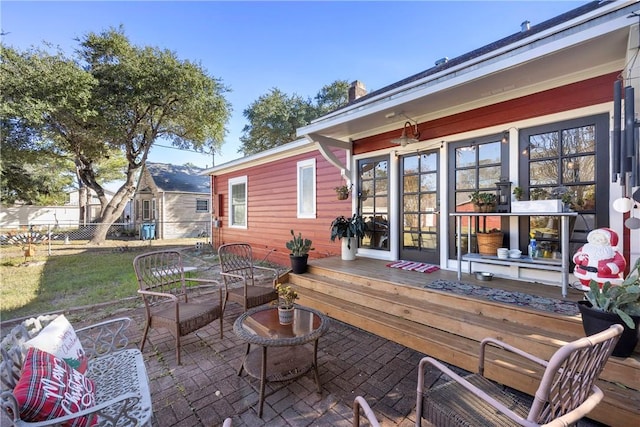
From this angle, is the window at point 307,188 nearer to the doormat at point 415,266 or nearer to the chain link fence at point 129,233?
the doormat at point 415,266

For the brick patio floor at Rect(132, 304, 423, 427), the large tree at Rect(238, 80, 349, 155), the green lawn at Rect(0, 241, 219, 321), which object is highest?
the large tree at Rect(238, 80, 349, 155)

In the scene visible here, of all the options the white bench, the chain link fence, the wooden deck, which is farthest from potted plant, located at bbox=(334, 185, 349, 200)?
the chain link fence

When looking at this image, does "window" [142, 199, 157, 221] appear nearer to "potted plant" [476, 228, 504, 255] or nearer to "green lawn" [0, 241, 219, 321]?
"green lawn" [0, 241, 219, 321]

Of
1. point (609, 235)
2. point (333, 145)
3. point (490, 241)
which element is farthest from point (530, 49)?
point (333, 145)

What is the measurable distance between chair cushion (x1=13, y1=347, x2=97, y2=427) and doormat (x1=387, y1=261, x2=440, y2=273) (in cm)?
356

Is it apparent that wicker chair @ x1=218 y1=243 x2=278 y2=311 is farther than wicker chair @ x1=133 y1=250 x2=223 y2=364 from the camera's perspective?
Yes

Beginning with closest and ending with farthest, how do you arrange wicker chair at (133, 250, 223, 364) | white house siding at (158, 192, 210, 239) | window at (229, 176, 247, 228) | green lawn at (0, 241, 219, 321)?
1. wicker chair at (133, 250, 223, 364)
2. green lawn at (0, 241, 219, 321)
3. window at (229, 176, 247, 228)
4. white house siding at (158, 192, 210, 239)

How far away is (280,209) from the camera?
6.91 metres

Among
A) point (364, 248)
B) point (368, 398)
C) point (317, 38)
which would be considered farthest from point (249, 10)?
point (368, 398)

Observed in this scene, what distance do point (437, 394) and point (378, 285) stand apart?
1998 millimetres

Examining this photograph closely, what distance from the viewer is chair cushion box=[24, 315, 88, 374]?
1479mm

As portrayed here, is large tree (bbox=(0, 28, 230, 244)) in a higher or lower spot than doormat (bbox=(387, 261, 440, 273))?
higher

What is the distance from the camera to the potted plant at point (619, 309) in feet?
5.70

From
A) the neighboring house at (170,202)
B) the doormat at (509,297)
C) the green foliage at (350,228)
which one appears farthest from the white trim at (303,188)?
the neighboring house at (170,202)
